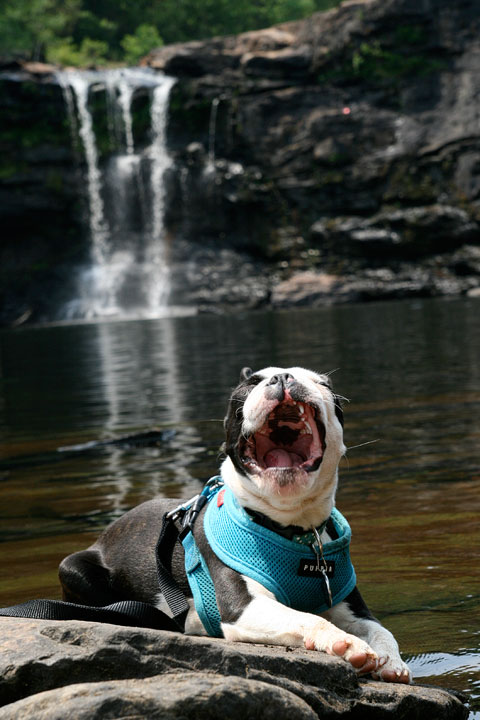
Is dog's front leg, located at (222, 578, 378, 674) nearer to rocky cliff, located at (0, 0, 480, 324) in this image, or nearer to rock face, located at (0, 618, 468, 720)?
rock face, located at (0, 618, 468, 720)

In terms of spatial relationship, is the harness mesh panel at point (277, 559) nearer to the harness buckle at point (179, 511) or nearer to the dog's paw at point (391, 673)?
the harness buckle at point (179, 511)

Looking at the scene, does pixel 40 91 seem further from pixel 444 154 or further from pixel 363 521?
pixel 363 521

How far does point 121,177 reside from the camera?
52781mm

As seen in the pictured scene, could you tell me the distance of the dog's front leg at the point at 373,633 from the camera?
318cm

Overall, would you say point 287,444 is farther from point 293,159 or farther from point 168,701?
point 293,159

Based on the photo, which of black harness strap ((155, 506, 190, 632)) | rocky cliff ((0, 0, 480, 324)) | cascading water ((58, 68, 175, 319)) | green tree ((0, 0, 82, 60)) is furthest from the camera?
green tree ((0, 0, 82, 60))

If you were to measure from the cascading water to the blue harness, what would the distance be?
4810cm

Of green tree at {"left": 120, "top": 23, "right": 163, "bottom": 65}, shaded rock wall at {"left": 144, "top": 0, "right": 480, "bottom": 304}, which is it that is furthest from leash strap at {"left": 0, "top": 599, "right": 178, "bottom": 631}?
green tree at {"left": 120, "top": 23, "right": 163, "bottom": 65}

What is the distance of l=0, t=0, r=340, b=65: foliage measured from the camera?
218 ft

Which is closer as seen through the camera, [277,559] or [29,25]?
[277,559]

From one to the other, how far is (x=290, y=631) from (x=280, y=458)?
73 centimetres

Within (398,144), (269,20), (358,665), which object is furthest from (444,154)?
(358,665)

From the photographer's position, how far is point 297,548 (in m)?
3.57

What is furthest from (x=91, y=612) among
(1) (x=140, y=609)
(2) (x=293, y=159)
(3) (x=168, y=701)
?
(2) (x=293, y=159)
